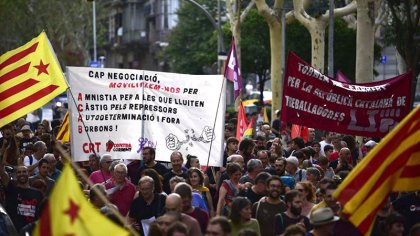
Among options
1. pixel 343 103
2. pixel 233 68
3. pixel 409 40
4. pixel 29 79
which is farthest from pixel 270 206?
pixel 409 40

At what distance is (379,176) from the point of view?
29.3 ft

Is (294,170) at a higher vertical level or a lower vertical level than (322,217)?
higher

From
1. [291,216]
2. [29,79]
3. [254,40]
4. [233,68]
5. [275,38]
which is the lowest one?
[291,216]

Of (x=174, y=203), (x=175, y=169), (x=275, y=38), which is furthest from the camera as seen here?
(x=275, y=38)

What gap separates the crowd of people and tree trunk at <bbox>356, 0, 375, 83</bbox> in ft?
24.0

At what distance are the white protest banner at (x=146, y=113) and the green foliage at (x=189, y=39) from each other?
4677cm

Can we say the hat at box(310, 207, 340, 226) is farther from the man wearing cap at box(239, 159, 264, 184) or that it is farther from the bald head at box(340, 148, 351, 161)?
the bald head at box(340, 148, 351, 161)

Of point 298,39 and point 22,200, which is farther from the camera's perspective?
point 298,39

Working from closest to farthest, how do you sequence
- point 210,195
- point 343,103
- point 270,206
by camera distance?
point 270,206
point 210,195
point 343,103

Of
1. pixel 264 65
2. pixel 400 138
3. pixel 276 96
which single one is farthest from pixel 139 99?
pixel 264 65

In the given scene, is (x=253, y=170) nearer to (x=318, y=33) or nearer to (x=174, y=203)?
(x=174, y=203)

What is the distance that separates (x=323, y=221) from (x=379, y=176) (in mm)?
782

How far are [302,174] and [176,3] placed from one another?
225 feet

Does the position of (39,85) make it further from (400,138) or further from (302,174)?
(400,138)
